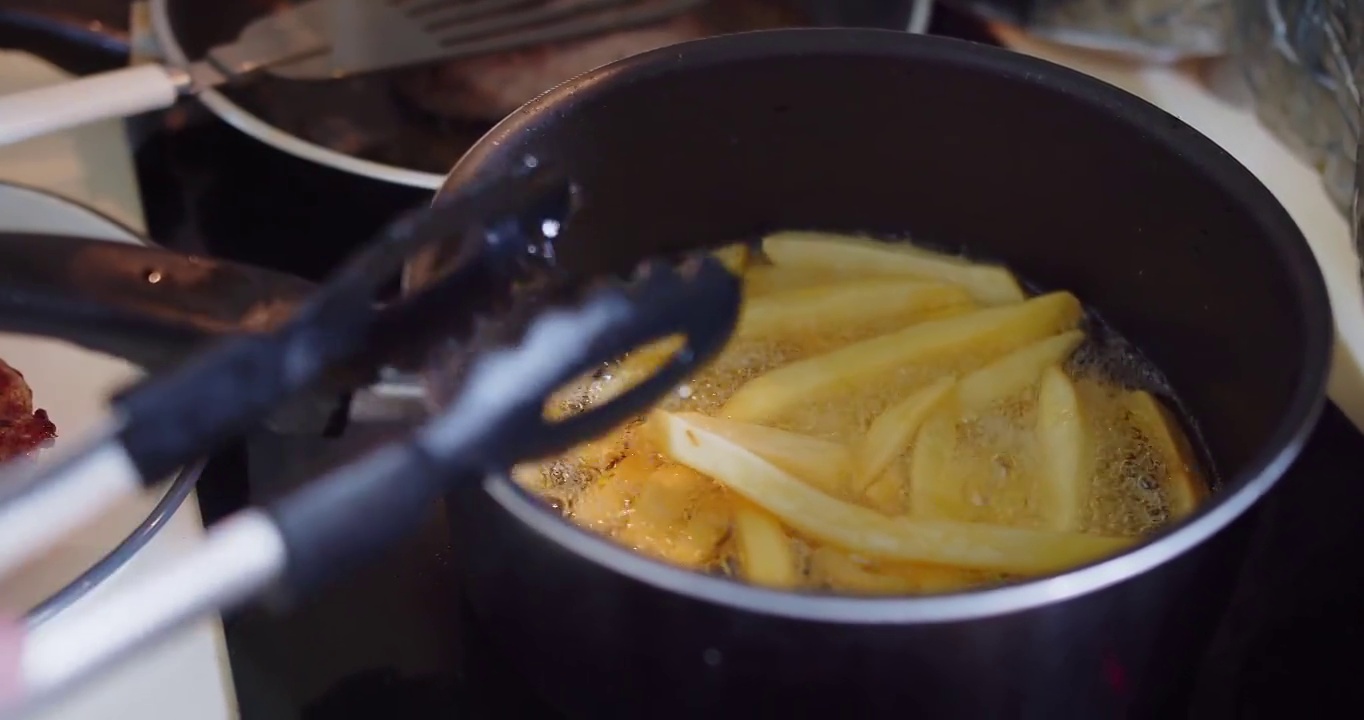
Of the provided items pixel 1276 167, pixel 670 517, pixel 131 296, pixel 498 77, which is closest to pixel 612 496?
pixel 670 517

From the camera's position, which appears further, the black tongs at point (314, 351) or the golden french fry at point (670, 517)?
the golden french fry at point (670, 517)

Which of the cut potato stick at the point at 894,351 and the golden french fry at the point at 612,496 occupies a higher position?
the cut potato stick at the point at 894,351

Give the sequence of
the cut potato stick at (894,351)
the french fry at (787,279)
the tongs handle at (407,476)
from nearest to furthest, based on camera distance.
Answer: the tongs handle at (407,476) → the cut potato stick at (894,351) → the french fry at (787,279)

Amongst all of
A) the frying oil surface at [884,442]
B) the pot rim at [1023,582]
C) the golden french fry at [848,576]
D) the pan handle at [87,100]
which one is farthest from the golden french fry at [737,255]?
the pan handle at [87,100]

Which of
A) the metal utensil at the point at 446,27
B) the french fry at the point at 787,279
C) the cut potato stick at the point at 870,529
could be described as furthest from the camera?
the metal utensil at the point at 446,27

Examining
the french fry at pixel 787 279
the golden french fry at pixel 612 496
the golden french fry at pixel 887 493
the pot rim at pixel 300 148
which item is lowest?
the golden french fry at pixel 612 496

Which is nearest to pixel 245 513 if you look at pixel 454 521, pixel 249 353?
pixel 249 353

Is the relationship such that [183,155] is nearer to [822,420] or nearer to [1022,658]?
[822,420]

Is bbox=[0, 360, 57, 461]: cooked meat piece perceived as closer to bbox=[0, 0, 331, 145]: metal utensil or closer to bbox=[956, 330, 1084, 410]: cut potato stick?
bbox=[0, 0, 331, 145]: metal utensil

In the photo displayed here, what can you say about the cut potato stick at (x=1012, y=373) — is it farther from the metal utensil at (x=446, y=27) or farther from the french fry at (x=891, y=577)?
the metal utensil at (x=446, y=27)
